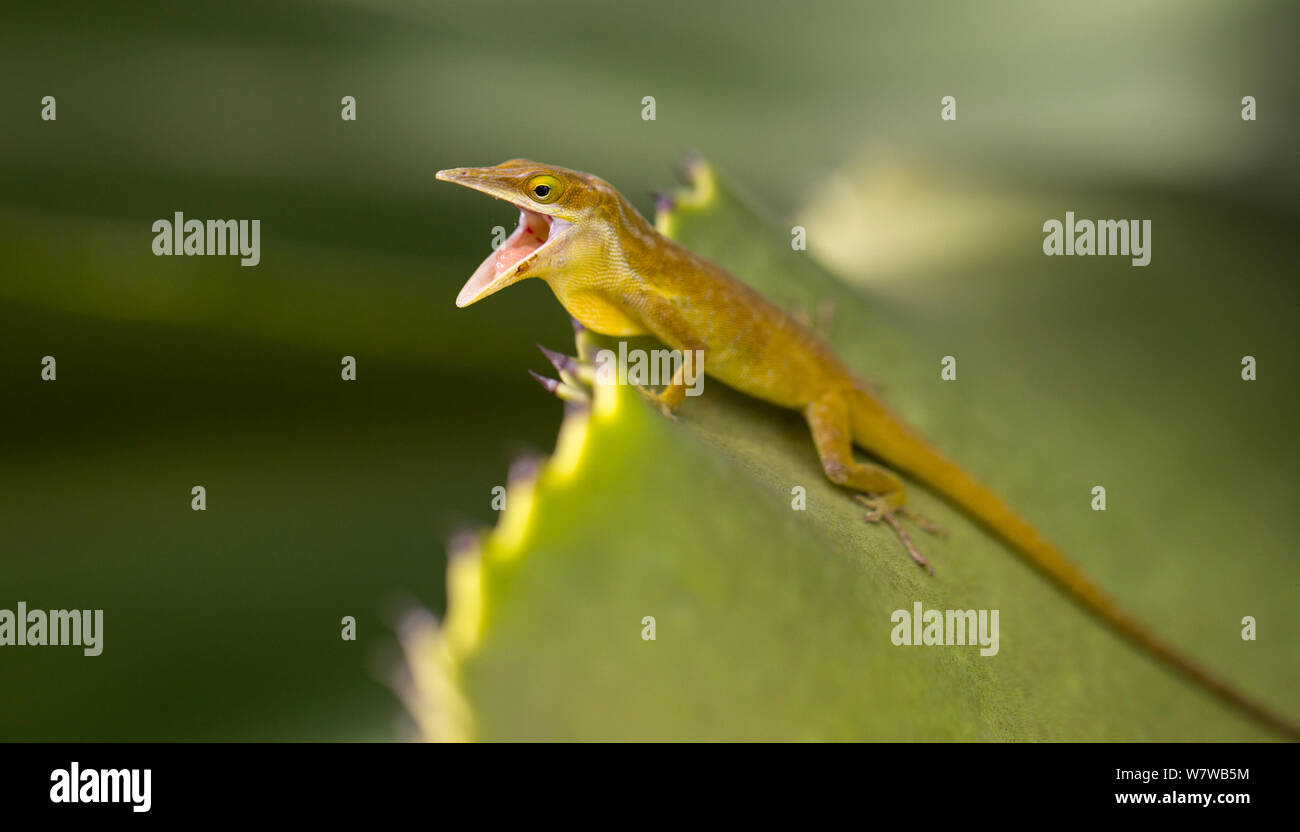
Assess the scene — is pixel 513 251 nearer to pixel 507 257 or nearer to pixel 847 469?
pixel 507 257

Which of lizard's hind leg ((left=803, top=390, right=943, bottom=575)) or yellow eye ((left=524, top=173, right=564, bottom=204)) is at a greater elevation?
yellow eye ((left=524, top=173, right=564, bottom=204))

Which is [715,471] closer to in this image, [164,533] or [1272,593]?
[164,533]

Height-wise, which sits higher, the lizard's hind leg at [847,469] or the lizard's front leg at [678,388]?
the lizard's front leg at [678,388]

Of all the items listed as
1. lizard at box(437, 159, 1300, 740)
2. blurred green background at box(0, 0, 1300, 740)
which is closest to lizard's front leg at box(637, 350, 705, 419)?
lizard at box(437, 159, 1300, 740)

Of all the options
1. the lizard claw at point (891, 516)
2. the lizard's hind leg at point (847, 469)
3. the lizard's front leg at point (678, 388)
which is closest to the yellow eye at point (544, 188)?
the lizard's front leg at point (678, 388)

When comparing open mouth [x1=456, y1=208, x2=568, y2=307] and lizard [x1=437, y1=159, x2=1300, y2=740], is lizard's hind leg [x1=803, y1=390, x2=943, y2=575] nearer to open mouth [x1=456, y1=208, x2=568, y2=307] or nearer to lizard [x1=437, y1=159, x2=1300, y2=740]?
lizard [x1=437, y1=159, x2=1300, y2=740]

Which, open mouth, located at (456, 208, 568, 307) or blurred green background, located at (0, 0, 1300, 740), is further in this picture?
blurred green background, located at (0, 0, 1300, 740)

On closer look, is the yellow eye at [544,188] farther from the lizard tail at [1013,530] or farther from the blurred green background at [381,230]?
the lizard tail at [1013,530]
